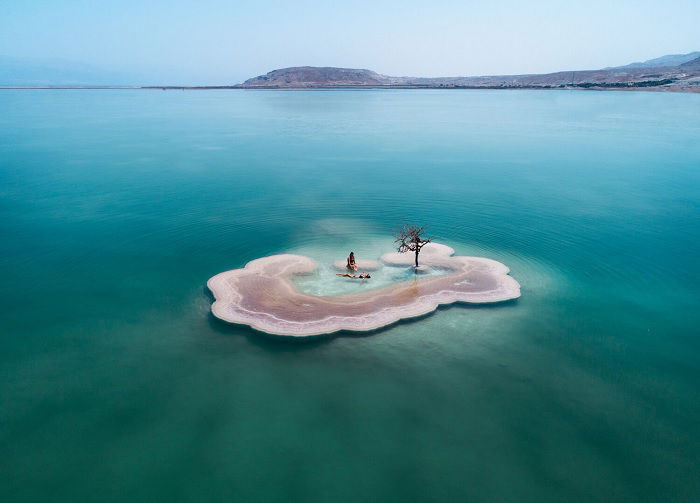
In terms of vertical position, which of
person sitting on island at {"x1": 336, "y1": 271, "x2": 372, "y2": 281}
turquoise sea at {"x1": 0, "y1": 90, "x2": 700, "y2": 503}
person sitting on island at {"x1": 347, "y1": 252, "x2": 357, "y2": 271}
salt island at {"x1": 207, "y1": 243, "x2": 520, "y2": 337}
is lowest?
turquoise sea at {"x1": 0, "y1": 90, "x2": 700, "y2": 503}

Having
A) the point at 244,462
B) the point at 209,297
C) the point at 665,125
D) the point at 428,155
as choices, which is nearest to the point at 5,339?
Result: the point at 209,297

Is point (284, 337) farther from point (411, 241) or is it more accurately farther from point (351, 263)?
point (411, 241)

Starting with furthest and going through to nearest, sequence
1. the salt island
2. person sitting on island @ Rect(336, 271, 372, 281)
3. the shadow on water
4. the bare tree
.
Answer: the bare tree
person sitting on island @ Rect(336, 271, 372, 281)
the salt island
the shadow on water

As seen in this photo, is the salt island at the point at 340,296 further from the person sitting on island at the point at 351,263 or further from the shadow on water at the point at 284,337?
the person sitting on island at the point at 351,263

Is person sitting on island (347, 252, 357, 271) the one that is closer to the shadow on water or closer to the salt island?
the salt island

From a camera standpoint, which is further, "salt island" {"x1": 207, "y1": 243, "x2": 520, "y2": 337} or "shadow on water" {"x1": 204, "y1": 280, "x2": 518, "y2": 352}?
"salt island" {"x1": 207, "y1": 243, "x2": 520, "y2": 337}

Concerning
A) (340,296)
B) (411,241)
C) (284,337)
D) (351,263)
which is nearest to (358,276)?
(351,263)

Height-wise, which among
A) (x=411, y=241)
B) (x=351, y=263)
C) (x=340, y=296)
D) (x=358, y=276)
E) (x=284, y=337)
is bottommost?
(x=284, y=337)

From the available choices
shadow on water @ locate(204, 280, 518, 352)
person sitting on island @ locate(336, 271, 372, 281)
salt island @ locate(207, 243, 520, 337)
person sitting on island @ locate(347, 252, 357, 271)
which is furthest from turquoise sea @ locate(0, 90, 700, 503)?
person sitting on island @ locate(347, 252, 357, 271)
